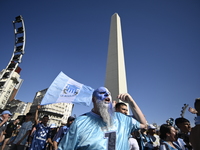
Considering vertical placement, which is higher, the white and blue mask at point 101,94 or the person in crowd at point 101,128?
the white and blue mask at point 101,94

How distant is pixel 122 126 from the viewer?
1362 millimetres

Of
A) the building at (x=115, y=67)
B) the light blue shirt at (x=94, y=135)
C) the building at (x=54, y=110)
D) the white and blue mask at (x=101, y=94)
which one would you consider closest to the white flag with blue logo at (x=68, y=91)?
the white and blue mask at (x=101, y=94)

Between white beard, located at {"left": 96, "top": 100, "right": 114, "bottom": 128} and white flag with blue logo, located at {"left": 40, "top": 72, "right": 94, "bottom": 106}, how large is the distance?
2764 millimetres

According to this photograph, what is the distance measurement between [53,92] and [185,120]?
3661 mm

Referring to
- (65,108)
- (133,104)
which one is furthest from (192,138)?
(65,108)

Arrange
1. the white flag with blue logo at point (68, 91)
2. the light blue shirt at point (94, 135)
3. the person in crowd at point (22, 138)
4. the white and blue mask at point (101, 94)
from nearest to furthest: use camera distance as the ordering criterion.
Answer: the light blue shirt at point (94, 135), the white and blue mask at point (101, 94), the person in crowd at point (22, 138), the white flag with blue logo at point (68, 91)

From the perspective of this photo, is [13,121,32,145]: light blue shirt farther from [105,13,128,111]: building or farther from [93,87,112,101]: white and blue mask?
[105,13,128,111]: building

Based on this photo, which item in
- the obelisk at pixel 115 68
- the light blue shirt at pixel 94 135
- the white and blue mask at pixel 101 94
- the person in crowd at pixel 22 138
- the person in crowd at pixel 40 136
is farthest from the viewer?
the obelisk at pixel 115 68

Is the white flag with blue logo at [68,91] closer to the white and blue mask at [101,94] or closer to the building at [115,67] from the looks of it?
the white and blue mask at [101,94]

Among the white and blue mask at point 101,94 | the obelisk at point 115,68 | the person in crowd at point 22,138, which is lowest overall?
the person in crowd at point 22,138

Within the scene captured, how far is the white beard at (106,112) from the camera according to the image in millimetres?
1304

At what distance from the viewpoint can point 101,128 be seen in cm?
127

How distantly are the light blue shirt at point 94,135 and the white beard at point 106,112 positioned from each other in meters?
0.05

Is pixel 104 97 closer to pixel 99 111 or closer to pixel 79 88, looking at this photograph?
pixel 99 111
